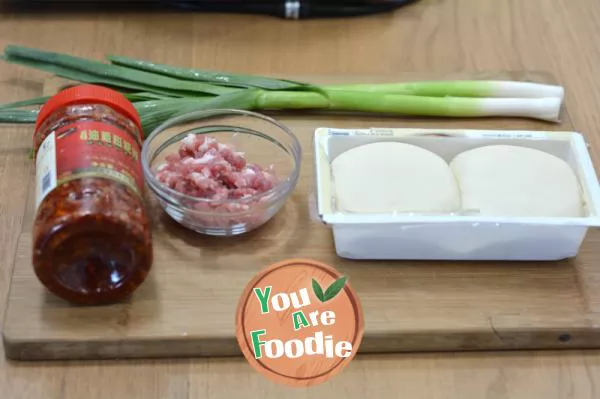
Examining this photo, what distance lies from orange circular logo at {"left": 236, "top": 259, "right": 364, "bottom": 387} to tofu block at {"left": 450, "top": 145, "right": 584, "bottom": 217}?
0.62 ft

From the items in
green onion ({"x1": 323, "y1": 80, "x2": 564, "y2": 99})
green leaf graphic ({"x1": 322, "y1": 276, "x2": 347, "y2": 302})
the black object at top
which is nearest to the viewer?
green leaf graphic ({"x1": 322, "y1": 276, "x2": 347, "y2": 302})

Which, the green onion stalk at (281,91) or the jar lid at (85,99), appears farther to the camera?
the green onion stalk at (281,91)

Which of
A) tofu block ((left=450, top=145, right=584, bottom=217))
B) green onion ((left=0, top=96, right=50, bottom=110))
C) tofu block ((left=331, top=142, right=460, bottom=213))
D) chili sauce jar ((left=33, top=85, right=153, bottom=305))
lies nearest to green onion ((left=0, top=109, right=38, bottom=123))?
green onion ((left=0, top=96, right=50, bottom=110))

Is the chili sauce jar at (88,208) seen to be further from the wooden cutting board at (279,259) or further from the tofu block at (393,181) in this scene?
the tofu block at (393,181)

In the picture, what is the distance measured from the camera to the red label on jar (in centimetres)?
80

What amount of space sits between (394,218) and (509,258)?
165mm

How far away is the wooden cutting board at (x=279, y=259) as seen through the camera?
816 mm

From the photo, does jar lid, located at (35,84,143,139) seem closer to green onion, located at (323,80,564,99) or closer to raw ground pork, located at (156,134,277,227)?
raw ground pork, located at (156,134,277,227)

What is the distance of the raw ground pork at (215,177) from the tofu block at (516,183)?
0.80 ft

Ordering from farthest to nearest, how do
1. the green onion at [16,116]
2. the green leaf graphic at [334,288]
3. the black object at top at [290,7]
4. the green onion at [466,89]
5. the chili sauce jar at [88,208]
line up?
the black object at top at [290,7], the green onion at [466,89], the green onion at [16,116], the green leaf graphic at [334,288], the chili sauce jar at [88,208]

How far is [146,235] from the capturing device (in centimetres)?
80

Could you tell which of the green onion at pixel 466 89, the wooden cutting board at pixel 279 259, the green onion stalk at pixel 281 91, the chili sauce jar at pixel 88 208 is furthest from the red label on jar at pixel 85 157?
the green onion at pixel 466 89

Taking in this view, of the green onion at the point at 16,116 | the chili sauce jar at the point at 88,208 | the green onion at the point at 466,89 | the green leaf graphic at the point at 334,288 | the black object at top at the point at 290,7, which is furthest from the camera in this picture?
the black object at top at the point at 290,7

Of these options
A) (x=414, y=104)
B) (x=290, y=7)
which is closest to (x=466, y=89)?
(x=414, y=104)
